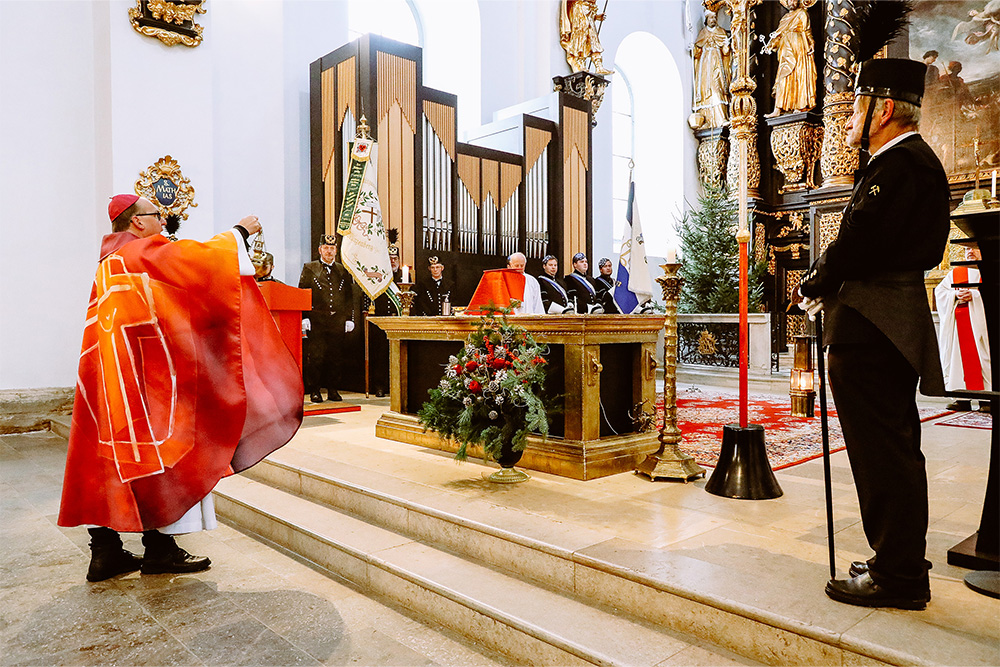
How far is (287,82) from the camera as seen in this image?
864 centimetres

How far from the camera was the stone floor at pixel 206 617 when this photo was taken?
96.3 inches

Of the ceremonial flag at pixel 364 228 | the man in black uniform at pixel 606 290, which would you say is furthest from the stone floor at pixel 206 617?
the man in black uniform at pixel 606 290

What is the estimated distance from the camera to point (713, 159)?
14.1m

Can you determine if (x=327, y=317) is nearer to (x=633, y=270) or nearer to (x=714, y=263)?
(x=633, y=270)

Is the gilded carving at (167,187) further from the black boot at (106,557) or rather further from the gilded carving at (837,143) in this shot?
the gilded carving at (837,143)

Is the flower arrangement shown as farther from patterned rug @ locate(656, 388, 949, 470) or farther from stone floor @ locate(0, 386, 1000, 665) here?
patterned rug @ locate(656, 388, 949, 470)

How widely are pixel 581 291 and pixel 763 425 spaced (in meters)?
3.96

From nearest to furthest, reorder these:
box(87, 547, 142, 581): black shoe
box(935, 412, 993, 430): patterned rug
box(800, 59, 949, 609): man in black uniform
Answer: box(800, 59, 949, 609): man in black uniform → box(87, 547, 142, 581): black shoe → box(935, 412, 993, 430): patterned rug

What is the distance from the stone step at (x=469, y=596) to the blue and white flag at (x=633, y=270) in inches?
135

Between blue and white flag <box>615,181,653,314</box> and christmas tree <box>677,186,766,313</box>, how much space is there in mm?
3394

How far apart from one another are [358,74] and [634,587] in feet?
23.6

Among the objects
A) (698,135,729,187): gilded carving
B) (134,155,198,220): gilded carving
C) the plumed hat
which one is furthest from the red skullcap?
(698,135,729,187): gilded carving

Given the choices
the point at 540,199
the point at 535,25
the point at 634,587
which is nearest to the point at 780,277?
the point at 540,199

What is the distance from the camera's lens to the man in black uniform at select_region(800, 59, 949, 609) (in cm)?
210
